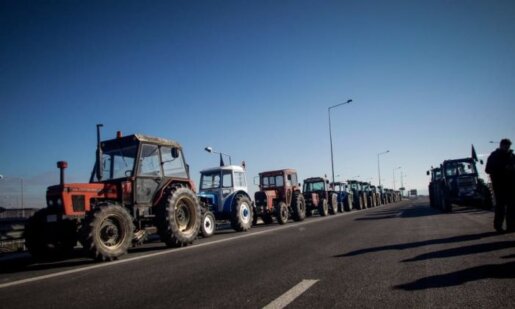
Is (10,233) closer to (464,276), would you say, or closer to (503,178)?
(464,276)

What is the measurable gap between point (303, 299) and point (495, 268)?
261 centimetres

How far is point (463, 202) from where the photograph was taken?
16.2 m

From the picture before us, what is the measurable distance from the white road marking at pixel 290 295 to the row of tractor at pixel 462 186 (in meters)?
13.5

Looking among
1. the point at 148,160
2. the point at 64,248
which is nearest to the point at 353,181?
the point at 148,160

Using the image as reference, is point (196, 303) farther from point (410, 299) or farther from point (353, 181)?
point (353, 181)

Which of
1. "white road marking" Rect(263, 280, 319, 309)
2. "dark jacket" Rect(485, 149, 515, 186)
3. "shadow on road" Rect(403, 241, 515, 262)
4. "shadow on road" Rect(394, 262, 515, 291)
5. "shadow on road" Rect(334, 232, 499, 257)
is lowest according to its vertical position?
"shadow on road" Rect(334, 232, 499, 257)

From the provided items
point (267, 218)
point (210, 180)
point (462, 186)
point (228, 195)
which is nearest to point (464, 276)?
point (228, 195)

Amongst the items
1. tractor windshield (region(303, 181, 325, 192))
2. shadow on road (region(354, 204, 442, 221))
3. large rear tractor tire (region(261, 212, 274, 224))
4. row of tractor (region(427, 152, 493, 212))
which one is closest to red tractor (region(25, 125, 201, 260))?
large rear tractor tire (region(261, 212, 274, 224))

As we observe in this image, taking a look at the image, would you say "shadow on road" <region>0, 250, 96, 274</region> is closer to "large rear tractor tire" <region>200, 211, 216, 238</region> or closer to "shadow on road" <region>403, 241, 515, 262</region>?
"large rear tractor tire" <region>200, 211, 216, 238</region>

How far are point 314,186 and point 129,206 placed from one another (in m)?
14.9

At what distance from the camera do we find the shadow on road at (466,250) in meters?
5.18

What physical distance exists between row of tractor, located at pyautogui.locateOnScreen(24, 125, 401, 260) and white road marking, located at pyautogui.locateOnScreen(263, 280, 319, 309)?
417cm

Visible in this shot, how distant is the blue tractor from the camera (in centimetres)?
1180

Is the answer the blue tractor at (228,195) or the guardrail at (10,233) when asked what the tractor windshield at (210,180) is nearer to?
the blue tractor at (228,195)
